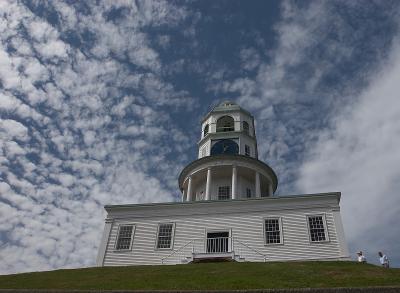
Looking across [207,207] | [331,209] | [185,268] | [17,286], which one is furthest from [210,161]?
[17,286]

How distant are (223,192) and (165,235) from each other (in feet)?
27.5

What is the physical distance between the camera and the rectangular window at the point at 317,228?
26547 mm

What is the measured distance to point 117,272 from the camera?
22.3m

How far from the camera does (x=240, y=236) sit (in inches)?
1092

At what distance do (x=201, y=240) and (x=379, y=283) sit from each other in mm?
15049

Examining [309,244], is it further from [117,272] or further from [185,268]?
[117,272]

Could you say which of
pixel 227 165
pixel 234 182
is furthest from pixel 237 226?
pixel 227 165

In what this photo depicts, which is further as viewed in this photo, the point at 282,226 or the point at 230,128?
the point at 230,128

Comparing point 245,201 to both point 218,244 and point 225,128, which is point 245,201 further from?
point 225,128

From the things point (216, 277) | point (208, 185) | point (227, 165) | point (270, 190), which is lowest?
point (216, 277)

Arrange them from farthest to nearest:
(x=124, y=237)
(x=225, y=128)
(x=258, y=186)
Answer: (x=225, y=128) → (x=258, y=186) → (x=124, y=237)

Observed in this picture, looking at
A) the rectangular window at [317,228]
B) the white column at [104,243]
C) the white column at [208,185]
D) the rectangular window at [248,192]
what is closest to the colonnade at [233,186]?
the white column at [208,185]

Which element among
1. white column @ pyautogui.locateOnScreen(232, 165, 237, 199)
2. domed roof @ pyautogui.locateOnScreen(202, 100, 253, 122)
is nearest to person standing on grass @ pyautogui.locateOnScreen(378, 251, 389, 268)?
white column @ pyautogui.locateOnScreen(232, 165, 237, 199)

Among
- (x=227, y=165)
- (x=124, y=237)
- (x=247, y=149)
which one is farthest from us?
Result: (x=247, y=149)
